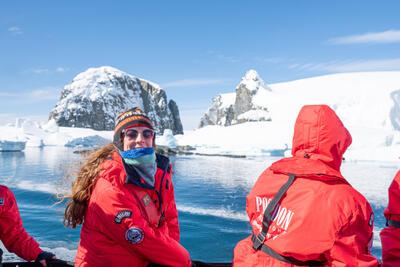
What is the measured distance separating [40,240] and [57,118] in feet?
356

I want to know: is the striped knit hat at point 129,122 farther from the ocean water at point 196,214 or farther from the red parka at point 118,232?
the ocean water at point 196,214

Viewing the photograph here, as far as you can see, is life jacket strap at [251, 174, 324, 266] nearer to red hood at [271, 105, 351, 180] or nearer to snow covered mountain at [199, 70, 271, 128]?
red hood at [271, 105, 351, 180]

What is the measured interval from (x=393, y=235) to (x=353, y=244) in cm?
93

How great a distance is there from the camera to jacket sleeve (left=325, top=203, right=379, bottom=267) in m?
1.23

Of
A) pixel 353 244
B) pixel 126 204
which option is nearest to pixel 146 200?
pixel 126 204

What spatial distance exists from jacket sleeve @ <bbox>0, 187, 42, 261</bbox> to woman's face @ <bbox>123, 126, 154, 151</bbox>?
0.97 metres

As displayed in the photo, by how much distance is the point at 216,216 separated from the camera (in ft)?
26.3

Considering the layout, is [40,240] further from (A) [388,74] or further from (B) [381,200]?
(A) [388,74]

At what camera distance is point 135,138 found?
2.07 meters

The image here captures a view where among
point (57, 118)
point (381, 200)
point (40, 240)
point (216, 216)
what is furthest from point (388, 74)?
point (57, 118)

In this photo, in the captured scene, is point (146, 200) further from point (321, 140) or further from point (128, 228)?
point (321, 140)

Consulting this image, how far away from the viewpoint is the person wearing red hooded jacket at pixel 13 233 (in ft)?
6.94

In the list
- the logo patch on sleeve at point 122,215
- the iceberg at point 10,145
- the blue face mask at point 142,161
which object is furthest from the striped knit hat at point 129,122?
the iceberg at point 10,145

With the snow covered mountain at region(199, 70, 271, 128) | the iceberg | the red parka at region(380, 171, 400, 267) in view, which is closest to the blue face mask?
the red parka at region(380, 171, 400, 267)
